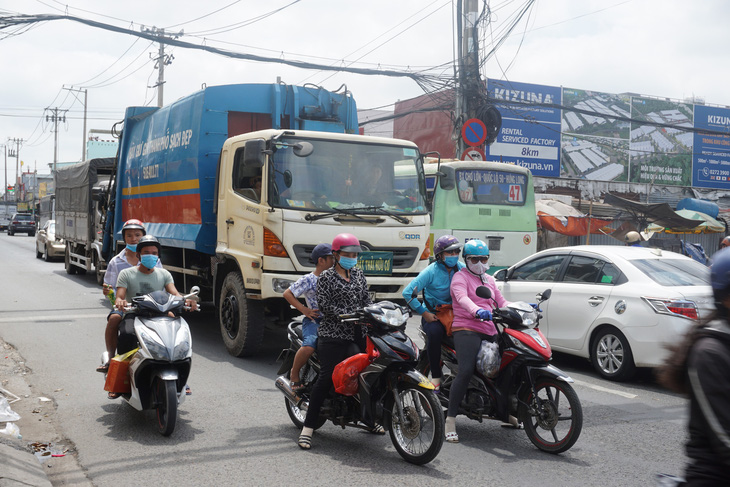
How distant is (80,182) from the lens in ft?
59.6

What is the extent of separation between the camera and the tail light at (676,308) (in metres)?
7.25

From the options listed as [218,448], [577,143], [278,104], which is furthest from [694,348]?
[577,143]

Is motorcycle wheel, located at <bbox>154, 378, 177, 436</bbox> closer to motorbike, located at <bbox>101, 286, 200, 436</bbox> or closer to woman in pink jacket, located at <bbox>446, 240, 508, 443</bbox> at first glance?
motorbike, located at <bbox>101, 286, 200, 436</bbox>

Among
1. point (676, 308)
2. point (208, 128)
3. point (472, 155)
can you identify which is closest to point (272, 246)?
point (208, 128)

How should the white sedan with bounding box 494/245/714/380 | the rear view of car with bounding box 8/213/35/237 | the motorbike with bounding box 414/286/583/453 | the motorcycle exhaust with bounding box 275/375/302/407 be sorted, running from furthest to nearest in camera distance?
1. the rear view of car with bounding box 8/213/35/237
2. the white sedan with bounding box 494/245/714/380
3. the motorcycle exhaust with bounding box 275/375/302/407
4. the motorbike with bounding box 414/286/583/453

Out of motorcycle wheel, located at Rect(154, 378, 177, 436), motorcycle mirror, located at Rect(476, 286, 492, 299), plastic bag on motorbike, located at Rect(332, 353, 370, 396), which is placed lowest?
motorcycle wheel, located at Rect(154, 378, 177, 436)

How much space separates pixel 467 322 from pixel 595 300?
9.99 ft

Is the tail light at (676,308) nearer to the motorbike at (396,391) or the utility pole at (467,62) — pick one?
the motorbike at (396,391)

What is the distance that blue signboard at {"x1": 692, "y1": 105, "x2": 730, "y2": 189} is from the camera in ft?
112

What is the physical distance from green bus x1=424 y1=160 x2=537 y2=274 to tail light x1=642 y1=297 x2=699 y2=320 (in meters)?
6.27

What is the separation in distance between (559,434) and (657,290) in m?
2.94

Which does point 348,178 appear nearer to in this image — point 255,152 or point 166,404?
point 255,152

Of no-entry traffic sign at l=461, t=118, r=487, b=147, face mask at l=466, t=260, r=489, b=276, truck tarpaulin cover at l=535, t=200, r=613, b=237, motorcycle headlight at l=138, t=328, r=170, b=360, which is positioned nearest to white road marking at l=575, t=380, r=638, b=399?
face mask at l=466, t=260, r=489, b=276

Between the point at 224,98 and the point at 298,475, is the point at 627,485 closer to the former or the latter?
the point at 298,475
